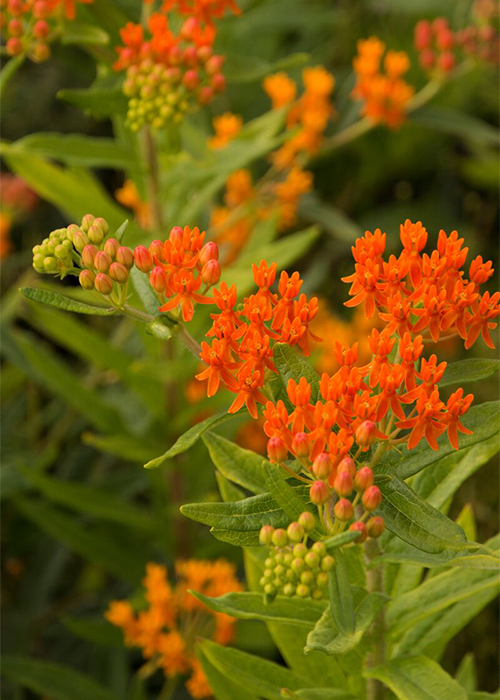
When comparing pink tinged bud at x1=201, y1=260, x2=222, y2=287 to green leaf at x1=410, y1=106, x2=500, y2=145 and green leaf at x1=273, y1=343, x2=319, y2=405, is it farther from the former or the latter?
green leaf at x1=410, y1=106, x2=500, y2=145

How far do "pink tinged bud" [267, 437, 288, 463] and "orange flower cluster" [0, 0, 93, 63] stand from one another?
45.9 inches

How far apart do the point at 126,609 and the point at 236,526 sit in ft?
3.53

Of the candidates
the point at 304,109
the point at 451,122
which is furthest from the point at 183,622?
the point at 451,122

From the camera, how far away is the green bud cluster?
42.1 inches

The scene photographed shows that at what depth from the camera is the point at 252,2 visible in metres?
2.51

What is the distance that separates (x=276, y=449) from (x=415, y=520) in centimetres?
20

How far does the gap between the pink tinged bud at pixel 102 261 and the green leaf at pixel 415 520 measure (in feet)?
1.58

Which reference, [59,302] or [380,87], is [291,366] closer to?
[59,302]

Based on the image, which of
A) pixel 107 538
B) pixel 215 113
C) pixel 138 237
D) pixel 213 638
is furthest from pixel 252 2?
pixel 213 638

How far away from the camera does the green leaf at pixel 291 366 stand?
115 centimetres

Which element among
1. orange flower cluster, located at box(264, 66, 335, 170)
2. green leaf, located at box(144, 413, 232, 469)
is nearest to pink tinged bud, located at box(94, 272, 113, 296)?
green leaf, located at box(144, 413, 232, 469)

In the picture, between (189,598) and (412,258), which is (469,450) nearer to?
(412,258)

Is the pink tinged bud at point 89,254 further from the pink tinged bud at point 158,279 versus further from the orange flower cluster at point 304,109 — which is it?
the orange flower cluster at point 304,109

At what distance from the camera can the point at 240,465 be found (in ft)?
4.31
